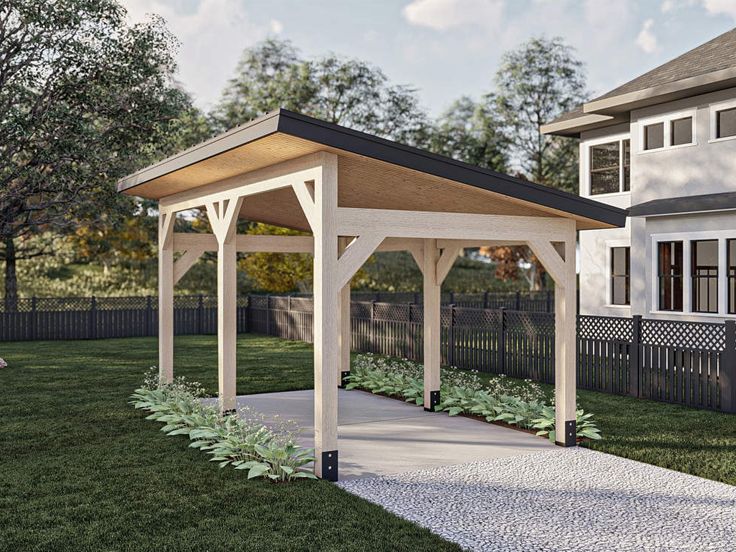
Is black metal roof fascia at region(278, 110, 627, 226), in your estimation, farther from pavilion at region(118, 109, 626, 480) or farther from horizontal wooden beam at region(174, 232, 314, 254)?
horizontal wooden beam at region(174, 232, 314, 254)

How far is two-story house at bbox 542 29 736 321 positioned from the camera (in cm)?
1421

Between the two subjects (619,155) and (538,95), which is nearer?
(619,155)

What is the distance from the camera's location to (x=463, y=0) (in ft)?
194

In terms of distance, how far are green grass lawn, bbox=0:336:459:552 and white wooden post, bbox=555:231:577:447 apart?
124 inches

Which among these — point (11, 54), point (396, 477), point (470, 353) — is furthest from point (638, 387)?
point (11, 54)

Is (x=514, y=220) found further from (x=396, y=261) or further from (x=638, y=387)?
(x=396, y=261)

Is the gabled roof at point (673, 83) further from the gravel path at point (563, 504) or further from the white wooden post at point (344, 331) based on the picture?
the gravel path at point (563, 504)

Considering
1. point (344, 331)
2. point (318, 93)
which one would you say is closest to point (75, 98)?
point (344, 331)

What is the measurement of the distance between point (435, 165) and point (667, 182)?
9.89 m

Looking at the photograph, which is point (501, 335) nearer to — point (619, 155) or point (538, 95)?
point (619, 155)

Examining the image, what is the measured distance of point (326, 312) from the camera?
22.7ft

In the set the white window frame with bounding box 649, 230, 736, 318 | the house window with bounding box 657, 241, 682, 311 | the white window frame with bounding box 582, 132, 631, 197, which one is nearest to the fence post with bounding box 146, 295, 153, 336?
the white window frame with bounding box 582, 132, 631, 197

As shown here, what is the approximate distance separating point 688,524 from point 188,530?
154 inches

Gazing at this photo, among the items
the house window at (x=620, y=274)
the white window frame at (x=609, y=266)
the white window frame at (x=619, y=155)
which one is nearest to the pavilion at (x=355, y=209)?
the white window frame at (x=609, y=266)
